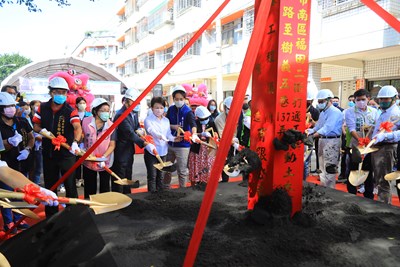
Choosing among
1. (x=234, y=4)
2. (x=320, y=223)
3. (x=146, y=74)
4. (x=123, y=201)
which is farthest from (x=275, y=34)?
(x=146, y=74)

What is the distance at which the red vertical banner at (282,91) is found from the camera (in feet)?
7.23

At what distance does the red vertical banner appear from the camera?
2.21 metres

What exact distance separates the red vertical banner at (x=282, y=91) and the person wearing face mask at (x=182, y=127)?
1.79m

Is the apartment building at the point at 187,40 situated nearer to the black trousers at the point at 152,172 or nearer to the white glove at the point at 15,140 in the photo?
the black trousers at the point at 152,172

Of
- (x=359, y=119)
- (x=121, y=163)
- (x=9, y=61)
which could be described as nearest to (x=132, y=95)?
(x=121, y=163)

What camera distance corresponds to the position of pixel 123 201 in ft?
8.02

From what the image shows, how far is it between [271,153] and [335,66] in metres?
9.93

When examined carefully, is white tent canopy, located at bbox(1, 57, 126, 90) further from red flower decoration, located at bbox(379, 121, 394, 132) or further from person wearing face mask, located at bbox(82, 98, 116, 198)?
red flower decoration, located at bbox(379, 121, 394, 132)

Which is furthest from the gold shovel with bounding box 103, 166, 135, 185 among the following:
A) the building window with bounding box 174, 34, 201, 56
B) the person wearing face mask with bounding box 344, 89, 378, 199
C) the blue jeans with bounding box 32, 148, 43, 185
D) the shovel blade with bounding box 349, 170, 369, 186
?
the building window with bounding box 174, 34, 201, 56

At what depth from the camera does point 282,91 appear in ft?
7.30

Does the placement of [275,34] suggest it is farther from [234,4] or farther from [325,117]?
[234,4]

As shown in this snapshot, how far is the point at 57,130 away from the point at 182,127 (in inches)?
64.9

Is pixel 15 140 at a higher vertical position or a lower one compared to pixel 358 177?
higher

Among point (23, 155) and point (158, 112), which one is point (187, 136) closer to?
point (158, 112)
